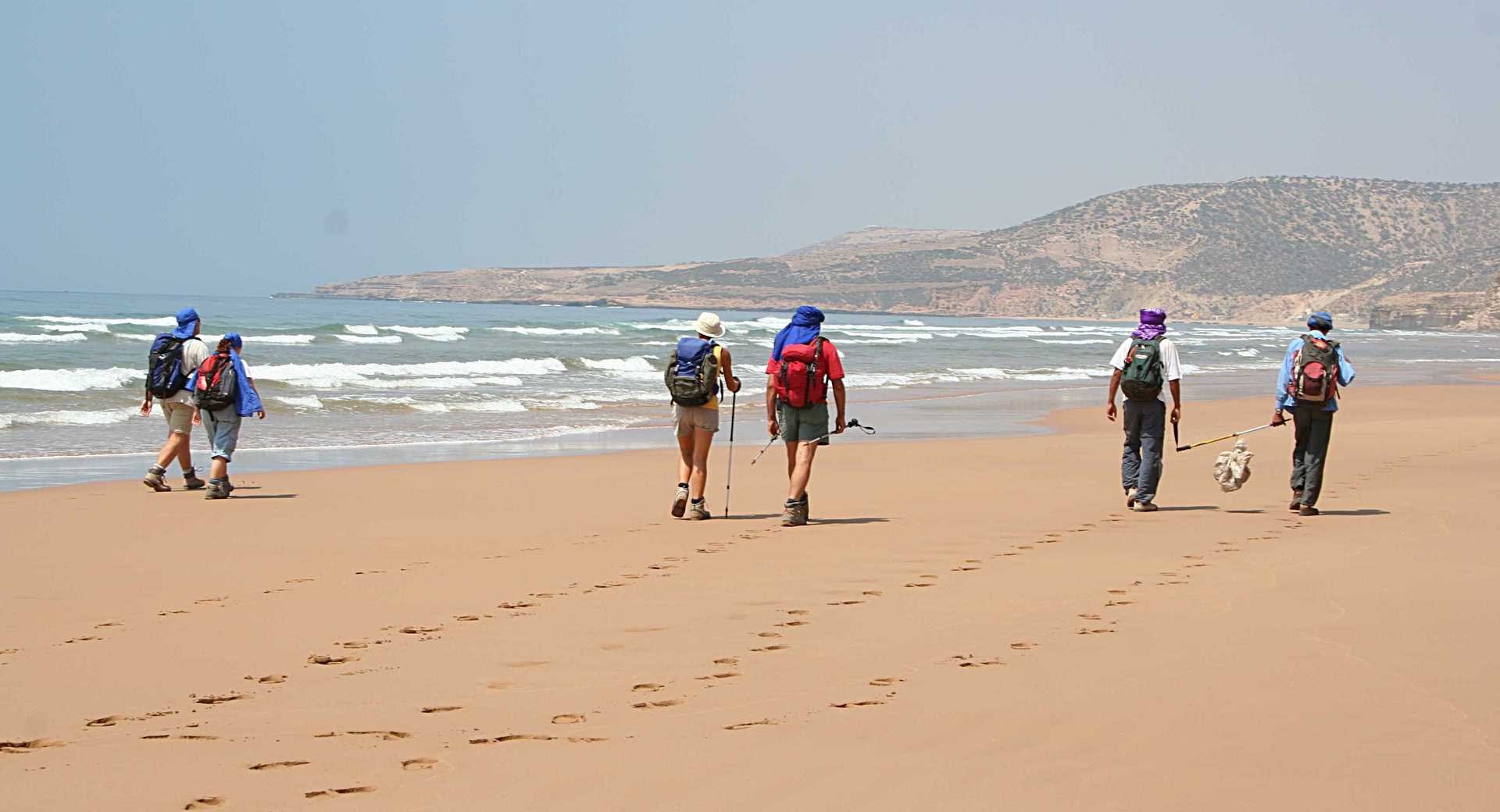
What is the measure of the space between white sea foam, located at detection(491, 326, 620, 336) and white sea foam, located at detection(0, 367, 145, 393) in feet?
105

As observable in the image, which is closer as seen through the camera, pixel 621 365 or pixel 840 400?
pixel 840 400

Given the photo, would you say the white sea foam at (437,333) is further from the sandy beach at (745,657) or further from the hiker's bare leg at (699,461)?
the sandy beach at (745,657)

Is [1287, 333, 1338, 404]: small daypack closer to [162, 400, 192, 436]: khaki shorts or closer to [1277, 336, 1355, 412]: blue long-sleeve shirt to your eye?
[1277, 336, 1355, 412]: blue long-sleeve shirt

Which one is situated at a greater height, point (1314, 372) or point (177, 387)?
point (1314, 372)

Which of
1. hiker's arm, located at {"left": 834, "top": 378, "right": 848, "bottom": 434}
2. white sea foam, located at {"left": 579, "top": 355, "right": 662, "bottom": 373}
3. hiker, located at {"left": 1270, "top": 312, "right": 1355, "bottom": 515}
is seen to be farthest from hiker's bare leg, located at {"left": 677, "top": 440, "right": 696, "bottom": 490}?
white sea foam, located at {"left": 579, "top": 355, "right": 662, "bottom": 373}

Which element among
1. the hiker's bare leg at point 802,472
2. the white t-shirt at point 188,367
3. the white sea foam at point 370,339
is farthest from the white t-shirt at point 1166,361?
the white sea foam at point 370,339

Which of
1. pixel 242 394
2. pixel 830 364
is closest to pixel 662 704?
pixel 830 364

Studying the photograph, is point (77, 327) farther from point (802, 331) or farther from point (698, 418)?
point (802, 331)

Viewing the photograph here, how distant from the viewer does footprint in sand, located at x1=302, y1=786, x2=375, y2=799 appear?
3868mm

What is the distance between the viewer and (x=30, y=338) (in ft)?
135

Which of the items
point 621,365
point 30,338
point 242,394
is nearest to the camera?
point 242,394

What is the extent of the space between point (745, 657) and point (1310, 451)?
20.5 ft

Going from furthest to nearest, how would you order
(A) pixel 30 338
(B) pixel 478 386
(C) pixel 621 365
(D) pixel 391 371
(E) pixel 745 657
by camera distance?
1. (A) pixel 30 338
2. (C) pixel 621 365
3. (D) pixel 391 371
4. (B) pixel 478 386
5. (E) pixel 745 657

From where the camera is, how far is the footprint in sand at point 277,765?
4125 mm
